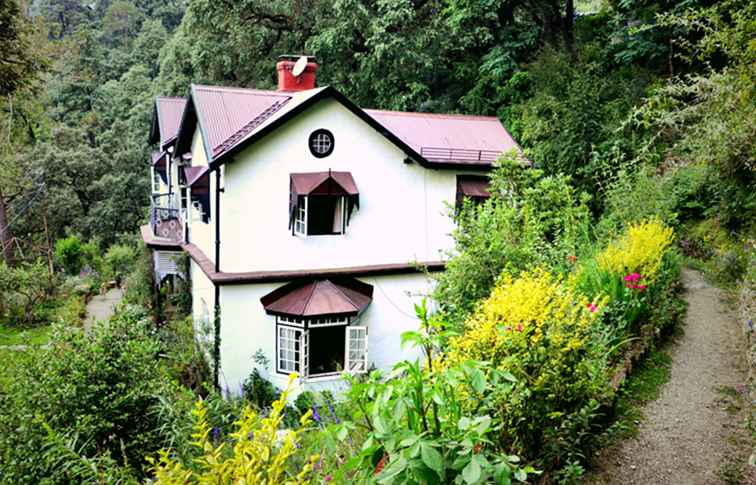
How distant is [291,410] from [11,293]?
49.1ft

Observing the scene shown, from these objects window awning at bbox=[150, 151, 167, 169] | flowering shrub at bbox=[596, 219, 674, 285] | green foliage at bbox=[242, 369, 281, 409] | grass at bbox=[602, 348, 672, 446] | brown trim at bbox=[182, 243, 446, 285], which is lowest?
green foliage at bbox=[242, 369, 281, 409]

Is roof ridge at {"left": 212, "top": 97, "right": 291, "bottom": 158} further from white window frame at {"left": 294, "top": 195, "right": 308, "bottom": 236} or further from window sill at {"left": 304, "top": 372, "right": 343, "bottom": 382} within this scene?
window sill at {"left": 304, "top": 372, "right": 343, "bottom": 382}

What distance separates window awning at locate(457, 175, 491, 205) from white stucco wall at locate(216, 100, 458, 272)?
23 cm

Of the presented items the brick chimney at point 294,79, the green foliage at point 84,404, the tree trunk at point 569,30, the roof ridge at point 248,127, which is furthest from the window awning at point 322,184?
the tree trunk at point 569,30

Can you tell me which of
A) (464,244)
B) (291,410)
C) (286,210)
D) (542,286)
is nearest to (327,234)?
(286,210)

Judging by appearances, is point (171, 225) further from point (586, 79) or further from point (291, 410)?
point (586, 79)

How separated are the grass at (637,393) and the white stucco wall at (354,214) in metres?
5.43

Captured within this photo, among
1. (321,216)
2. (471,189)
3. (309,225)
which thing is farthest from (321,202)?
(471,189)

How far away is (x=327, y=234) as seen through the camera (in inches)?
539

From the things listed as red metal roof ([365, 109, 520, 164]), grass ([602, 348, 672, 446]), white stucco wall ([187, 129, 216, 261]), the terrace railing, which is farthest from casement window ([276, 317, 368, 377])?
grass ([602, 348, 672, 446])

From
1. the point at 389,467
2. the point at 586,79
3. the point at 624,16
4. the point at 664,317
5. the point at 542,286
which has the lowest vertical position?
the point at 664,317

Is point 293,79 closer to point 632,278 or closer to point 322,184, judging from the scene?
point 322,184

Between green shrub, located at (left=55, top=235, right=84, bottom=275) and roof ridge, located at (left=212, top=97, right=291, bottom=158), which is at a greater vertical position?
roof ridge, located at (left=212, top=97, right=291, bottom=158)

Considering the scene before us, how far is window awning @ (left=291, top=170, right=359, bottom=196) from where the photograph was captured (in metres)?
13.0
